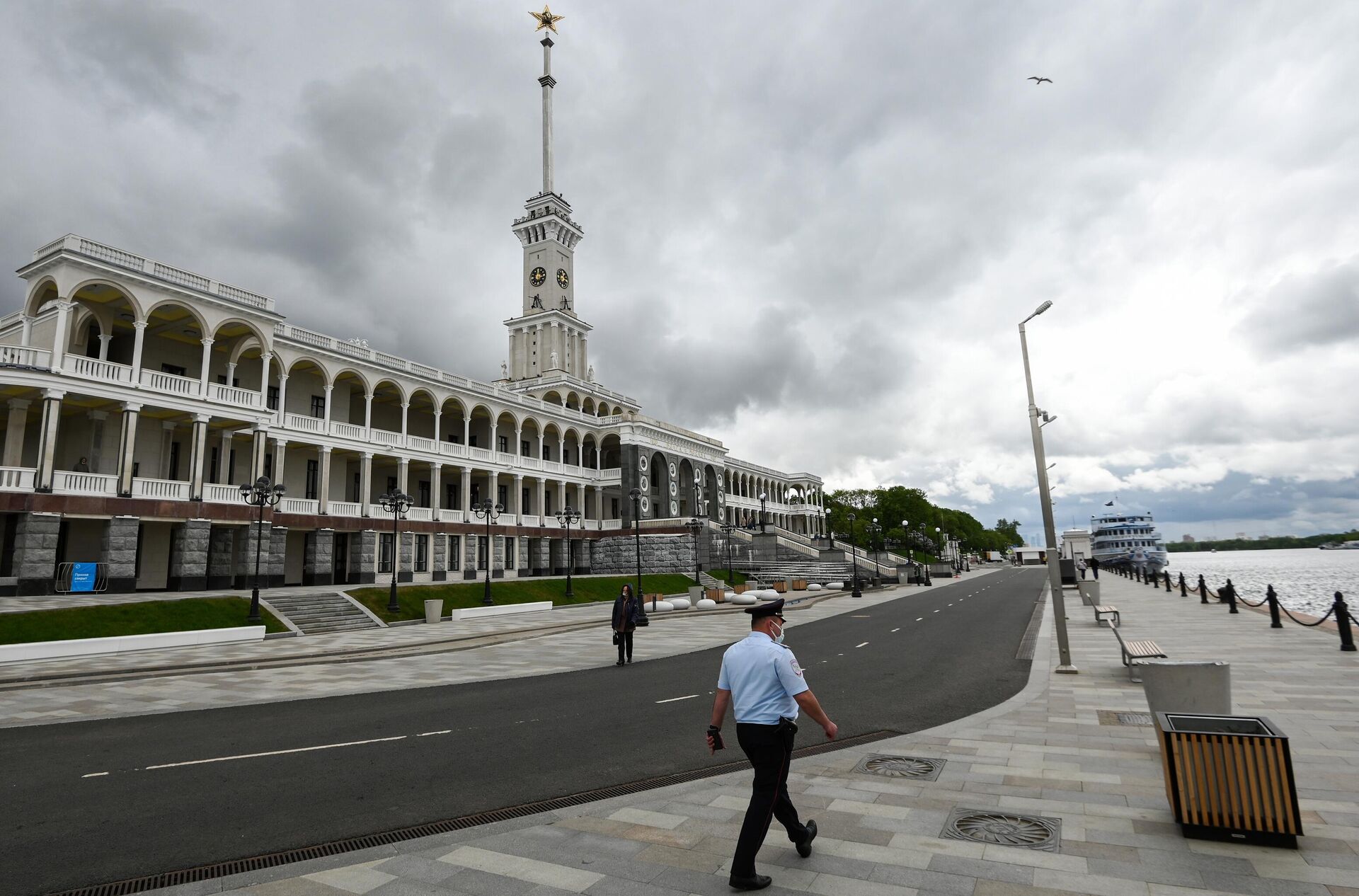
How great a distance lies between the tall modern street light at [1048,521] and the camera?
1441 cm

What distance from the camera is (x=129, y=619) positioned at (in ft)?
73.9

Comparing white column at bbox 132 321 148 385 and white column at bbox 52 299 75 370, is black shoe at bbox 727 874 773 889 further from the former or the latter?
white column at bbox 132 321 148 385

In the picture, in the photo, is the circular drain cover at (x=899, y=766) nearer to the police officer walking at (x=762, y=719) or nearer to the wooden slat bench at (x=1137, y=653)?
the police officer walking at (x=762, y=719)

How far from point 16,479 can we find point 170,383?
261 inches

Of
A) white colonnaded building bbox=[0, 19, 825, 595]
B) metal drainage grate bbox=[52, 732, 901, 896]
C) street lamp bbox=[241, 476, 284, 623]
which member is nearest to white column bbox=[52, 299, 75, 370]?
white colonnaded building bbox=[0, 19, 825, 595]

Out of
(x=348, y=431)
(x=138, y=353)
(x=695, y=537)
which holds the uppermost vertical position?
(x=138, y=353)

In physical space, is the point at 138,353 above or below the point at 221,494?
above

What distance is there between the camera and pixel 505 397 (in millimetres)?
52812

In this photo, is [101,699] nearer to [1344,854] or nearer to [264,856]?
[264,856]

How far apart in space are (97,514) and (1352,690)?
37329mm

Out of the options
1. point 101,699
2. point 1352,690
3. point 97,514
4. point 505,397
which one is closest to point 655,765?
point 1352,690

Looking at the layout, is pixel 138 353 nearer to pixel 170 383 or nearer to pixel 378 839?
pixel 170 383

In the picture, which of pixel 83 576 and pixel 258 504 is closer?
pixel 83 576

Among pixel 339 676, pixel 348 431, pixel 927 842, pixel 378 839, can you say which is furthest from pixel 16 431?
A: pixel 927 842
